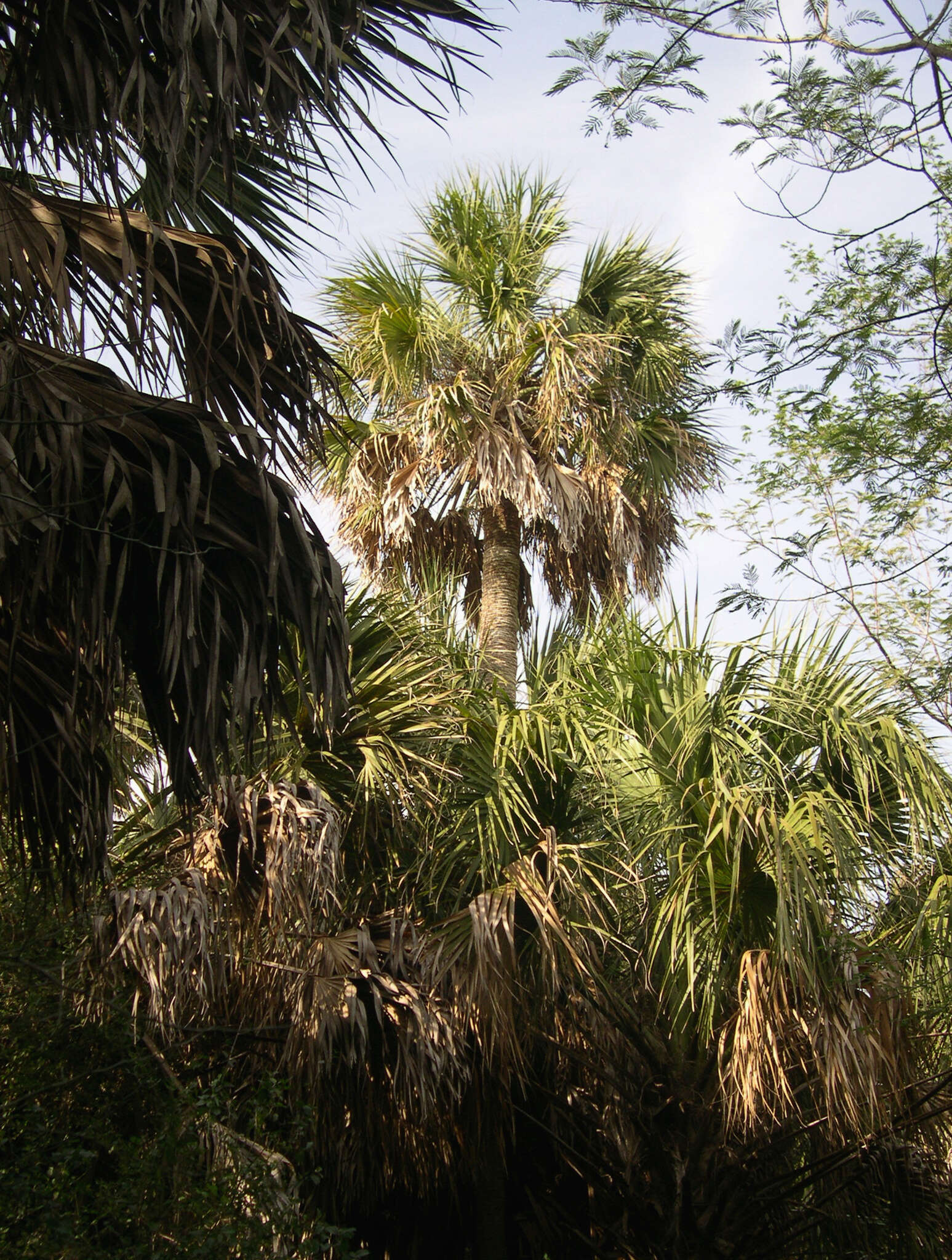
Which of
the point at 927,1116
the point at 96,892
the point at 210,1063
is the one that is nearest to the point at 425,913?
the point at 210,1063

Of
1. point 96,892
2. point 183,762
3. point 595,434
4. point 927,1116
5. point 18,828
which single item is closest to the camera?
point 183,762

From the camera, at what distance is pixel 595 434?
363 inches

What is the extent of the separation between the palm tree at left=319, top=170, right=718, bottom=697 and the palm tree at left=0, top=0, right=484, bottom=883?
4.88 metres

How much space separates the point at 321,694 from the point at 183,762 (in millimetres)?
473

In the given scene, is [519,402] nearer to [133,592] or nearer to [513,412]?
[513,412]

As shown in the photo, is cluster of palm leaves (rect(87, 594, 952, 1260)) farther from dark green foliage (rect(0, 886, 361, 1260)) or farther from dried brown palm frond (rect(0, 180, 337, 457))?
dried brown palm frond (rect(0, 180, 337, 457))

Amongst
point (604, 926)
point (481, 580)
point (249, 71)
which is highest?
point (481, 580)

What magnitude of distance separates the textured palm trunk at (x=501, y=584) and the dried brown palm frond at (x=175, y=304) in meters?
4.65

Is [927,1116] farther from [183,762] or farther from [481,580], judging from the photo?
[481,580]

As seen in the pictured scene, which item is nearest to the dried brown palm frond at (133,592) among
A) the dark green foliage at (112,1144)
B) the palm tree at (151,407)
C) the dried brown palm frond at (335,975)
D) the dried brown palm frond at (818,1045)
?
the palm tree at (151,407)

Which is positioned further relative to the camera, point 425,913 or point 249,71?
point 425,913

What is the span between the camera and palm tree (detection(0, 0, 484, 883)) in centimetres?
304

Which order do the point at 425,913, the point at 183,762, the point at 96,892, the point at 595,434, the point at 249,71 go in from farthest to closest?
the point at 595,434
the point at 425,913
the point at 96,892
the point at 183,762
the point at 249,71

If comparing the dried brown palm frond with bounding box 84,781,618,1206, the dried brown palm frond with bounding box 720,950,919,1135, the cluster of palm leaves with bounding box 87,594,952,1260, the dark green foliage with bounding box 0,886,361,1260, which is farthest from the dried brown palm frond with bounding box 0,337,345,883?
the dried brown palm frond with bounding box 720,950,919,1135
